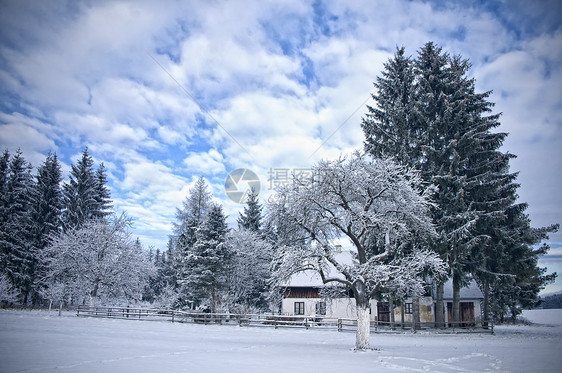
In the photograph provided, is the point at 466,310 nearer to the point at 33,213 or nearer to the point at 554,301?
the point at 33,213

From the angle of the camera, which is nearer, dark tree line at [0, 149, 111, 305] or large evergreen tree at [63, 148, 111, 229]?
dark tree line at [0, 149, 111, 305]

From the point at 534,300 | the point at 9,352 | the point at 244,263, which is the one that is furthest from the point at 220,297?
the point at 534,300

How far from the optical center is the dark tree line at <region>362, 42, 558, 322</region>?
2311 cm

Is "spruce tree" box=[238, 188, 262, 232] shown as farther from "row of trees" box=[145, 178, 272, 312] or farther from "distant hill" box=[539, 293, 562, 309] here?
"distant hill" box=[539, 293, 562, 309]

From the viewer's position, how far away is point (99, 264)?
31.8 meters

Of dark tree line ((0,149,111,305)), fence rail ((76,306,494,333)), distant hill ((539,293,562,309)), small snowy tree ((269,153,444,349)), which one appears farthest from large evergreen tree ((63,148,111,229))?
distant hill ((539,293,562,309))

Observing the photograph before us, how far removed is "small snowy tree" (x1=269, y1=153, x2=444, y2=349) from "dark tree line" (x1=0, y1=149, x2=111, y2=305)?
99.3 feet

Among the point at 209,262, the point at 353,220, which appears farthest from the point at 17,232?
the point at 353,220

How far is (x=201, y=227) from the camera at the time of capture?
105 feet

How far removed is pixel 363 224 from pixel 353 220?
0.49 m

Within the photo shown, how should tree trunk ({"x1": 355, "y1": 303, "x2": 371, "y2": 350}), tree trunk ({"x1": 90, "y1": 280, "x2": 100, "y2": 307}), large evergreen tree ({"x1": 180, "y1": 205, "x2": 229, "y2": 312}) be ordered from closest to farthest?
tree trunk ({"x1": 355, "y1": 303, "x2": 371, "y2": 350}), large evergreen tree ({"x1": 180, "y1": 205, "x2": 229, "y2": 312}), tree trunk ({"x1": 90, "y1": 280, "x2": 100, "y2": 307})

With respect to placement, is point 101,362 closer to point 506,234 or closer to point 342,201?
point 342,201

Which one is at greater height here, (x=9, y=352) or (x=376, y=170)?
(x=376, y=170)

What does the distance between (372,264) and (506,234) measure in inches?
547
